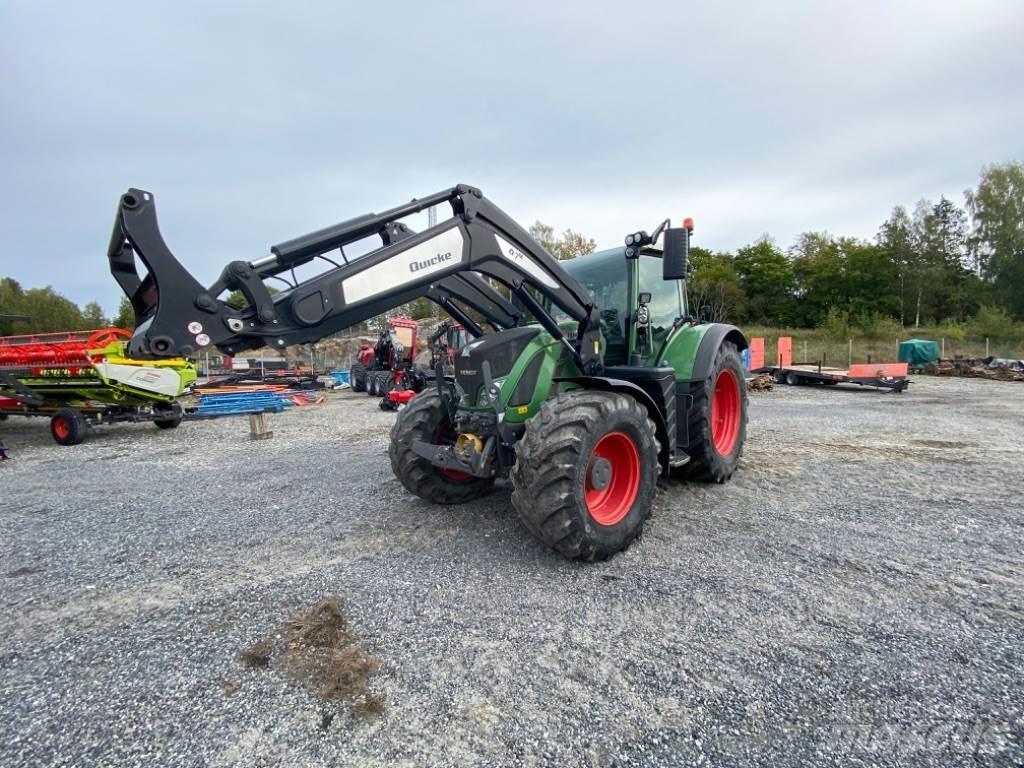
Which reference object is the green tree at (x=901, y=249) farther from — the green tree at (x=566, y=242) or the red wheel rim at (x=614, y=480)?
the red wheel rim at (x=614, y=480)

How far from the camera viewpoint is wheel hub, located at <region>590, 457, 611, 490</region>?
354 centimetres

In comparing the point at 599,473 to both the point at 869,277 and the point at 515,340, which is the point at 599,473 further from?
the point at 869,277

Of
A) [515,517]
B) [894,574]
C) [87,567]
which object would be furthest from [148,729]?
[894,574]

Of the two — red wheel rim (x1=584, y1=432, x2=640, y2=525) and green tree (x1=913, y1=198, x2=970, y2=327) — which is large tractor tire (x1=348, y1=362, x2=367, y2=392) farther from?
green tree (x1=913, y1=198, x2=970, y2=327)

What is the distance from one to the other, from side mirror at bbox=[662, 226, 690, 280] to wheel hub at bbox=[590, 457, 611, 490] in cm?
168

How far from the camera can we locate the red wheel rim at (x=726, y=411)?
573cm

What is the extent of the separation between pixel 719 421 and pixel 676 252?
2.43 metres

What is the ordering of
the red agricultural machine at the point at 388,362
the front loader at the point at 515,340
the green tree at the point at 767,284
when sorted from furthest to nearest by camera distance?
the green tree at the point at 767,284 → the red agricultural machine at the point at 388,362 → the front loader at the point at 515,340

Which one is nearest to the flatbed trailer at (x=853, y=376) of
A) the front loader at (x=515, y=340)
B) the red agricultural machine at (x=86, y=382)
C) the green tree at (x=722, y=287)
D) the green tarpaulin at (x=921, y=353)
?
the green tarpaulin at (x=921, y=353)

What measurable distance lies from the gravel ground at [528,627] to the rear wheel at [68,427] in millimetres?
3811

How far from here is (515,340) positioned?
3936mm

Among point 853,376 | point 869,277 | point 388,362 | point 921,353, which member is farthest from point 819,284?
point 388,362

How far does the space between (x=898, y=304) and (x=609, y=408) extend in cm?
5201

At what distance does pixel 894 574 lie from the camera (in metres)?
3.21
